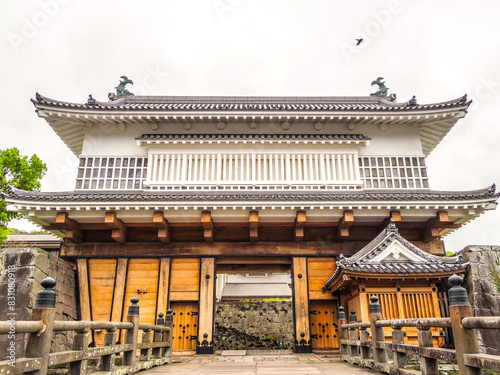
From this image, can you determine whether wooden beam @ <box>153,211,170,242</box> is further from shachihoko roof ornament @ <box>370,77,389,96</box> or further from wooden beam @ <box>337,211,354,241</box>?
shachihoko roof ornament @ <box>370,77,389,96</box>

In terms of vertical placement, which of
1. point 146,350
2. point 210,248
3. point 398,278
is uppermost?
point 210,248

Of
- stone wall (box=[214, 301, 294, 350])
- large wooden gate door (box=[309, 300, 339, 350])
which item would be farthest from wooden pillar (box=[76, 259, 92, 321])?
stone wall (box=[214, 301, 294, 350])

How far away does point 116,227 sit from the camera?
1039cm

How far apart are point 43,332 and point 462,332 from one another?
15.1 ft

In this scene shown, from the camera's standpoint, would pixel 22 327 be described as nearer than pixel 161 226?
Yes

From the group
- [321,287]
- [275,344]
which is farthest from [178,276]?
[275,344]

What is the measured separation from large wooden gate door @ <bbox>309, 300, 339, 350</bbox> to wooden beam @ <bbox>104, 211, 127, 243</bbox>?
6123 mm

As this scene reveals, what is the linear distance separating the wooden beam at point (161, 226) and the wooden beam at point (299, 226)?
12.8 ft

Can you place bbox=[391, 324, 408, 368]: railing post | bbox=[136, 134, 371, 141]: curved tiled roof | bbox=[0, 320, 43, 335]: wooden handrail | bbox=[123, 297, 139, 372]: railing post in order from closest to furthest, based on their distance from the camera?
1. bbox=[0, 320, 43, 335]: wooden handrail
2. bbox=[391, 324, 408, 368]: railing post
3. bbox=[123, 297, 139, 372]: railing post
4. bbox=[136, 134, 371, 141]: curved tiled roof

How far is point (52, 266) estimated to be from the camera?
9500 mm

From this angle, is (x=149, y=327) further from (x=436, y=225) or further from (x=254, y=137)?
(x=436, y=225)

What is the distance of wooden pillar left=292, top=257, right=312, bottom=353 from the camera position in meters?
10.2

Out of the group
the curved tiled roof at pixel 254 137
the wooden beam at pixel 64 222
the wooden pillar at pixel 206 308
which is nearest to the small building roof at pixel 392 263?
the wooden pillar at pixel 206 308

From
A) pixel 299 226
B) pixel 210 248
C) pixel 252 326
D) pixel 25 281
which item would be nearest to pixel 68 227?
pixel 25 281
